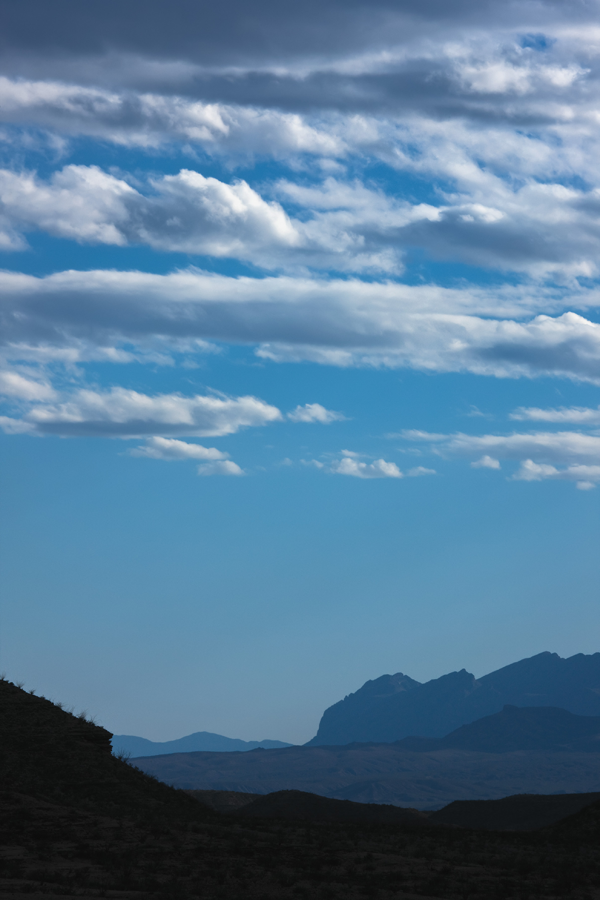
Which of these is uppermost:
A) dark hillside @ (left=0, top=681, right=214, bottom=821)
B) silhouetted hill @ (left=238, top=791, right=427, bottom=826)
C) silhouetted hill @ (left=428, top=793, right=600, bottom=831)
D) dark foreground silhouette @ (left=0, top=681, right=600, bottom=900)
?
dark hillside @ (left=0, top=681, right=214, bottom=821)

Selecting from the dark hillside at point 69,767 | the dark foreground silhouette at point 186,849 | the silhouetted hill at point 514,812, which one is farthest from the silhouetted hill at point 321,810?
the dark hillside at point 69,767

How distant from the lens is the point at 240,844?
98.3ft

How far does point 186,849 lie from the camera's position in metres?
28.7

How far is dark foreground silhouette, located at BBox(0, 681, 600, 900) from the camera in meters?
24.0

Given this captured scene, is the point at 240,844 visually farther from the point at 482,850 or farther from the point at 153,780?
the point at 153,780

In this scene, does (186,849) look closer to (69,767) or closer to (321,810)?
(69,767)

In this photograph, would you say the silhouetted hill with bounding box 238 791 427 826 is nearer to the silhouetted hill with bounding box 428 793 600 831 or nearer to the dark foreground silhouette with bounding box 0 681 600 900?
the silhouetted hill with bounding box 428 793 600 831

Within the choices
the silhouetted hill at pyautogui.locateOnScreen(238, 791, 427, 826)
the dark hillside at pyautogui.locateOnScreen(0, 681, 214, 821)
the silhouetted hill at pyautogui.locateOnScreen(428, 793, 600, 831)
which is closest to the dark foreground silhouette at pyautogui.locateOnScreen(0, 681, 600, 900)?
the dark hillside at pyautogui.locateOnScreen(0, 681, 214, 821)

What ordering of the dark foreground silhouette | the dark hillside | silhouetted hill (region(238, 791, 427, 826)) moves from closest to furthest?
the dark foreground silhouette, the dark hillside, silhouetted hill (region(238, 791, 427, 826))

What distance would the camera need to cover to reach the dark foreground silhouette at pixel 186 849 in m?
24.0

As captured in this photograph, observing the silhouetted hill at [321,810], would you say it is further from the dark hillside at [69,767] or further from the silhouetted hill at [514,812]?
the dark hillside at [69,767]

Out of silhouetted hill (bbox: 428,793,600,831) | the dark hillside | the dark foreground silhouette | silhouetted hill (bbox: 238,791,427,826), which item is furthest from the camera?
silhouetted hill (bbox: 428,793,600,831)

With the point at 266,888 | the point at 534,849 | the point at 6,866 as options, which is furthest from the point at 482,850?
the point at 6,866

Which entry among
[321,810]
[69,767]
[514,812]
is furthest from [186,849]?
[514,812]
